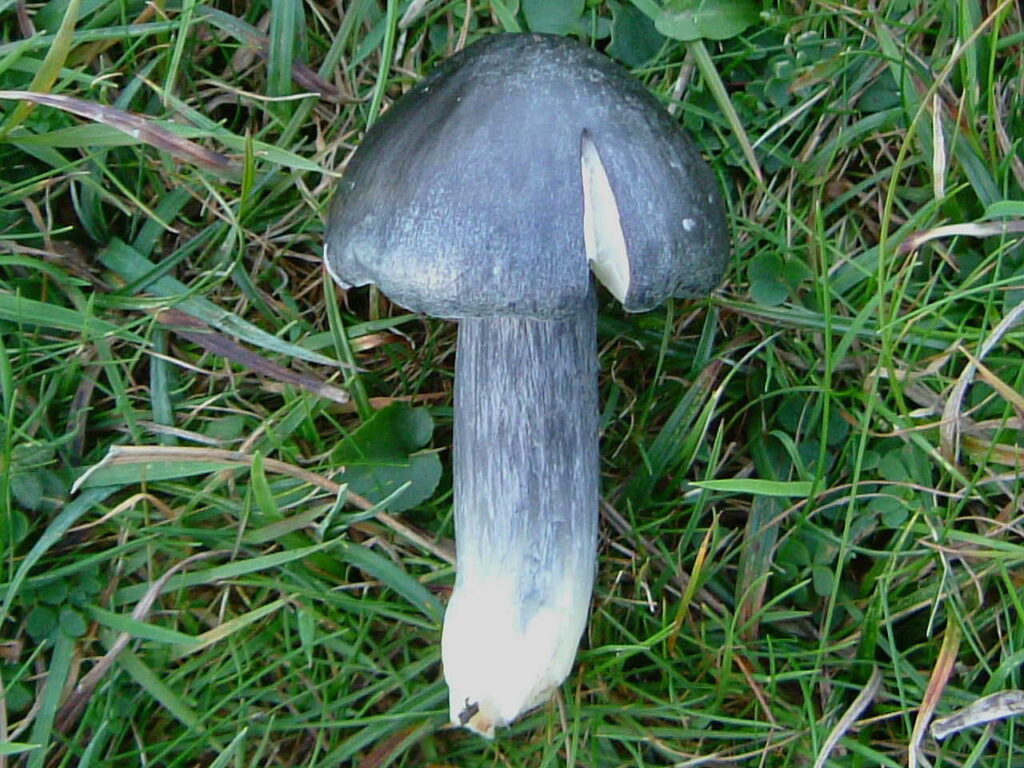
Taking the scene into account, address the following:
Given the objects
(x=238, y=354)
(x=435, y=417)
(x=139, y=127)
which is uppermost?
(x=139, y=127)

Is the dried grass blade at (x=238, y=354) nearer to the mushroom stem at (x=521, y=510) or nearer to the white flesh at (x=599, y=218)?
the mushroom stem at (x=521, y=510)

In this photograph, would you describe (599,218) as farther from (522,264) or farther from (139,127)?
(139,127)

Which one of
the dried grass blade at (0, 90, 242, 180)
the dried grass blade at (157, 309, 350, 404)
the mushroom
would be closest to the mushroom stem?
the mushroom

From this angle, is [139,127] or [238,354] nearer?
[139,127]

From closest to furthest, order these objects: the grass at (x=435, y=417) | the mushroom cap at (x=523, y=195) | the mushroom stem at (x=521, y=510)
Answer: the mushroom cap at (x=523, y=195)
the mushroom stem at (x=521, y=510)
the grass at (x=435, y=417)

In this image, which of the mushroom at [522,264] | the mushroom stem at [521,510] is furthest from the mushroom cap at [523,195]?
the mushroom stem at [521,510]

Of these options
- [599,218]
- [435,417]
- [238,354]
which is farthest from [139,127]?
[599,218]
